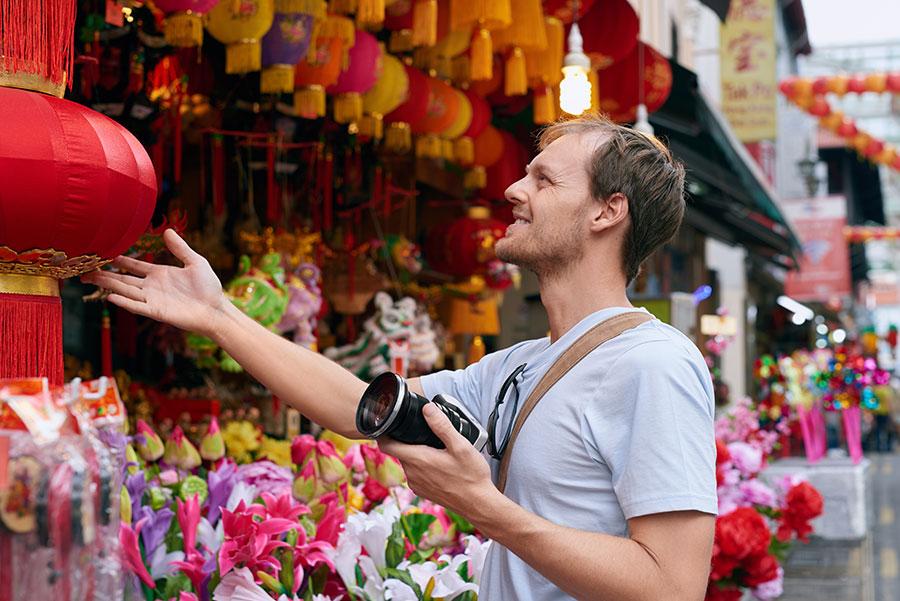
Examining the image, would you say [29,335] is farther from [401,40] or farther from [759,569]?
[401,40]

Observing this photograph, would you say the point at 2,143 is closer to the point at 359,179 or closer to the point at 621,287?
the point at 621,287

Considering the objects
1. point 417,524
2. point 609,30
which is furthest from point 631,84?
point 417,524

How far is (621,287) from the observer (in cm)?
200

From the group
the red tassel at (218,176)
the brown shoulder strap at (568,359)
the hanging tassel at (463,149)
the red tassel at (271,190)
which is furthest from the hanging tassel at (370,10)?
the brown shoulder strap at (568,359)

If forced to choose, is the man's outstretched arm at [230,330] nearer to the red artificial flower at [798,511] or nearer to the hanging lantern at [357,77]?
the hanging lantern at [357,77]

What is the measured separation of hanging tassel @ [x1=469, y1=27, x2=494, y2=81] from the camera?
5.33 m

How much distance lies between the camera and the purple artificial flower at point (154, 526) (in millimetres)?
2479

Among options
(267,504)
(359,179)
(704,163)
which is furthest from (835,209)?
(267,504)

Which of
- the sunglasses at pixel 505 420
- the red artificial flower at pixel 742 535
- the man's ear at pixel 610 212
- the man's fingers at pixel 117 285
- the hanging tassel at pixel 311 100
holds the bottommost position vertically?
the red artificial flower at pixel 742 535

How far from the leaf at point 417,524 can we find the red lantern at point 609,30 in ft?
14.1

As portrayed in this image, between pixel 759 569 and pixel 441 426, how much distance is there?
2.56 metres

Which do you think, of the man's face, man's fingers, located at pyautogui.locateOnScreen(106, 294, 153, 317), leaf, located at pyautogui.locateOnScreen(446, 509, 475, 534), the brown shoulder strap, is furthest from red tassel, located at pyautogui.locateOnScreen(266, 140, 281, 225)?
the brown shoulder strap

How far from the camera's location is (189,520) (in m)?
2.53

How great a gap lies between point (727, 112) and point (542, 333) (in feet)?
32.2
